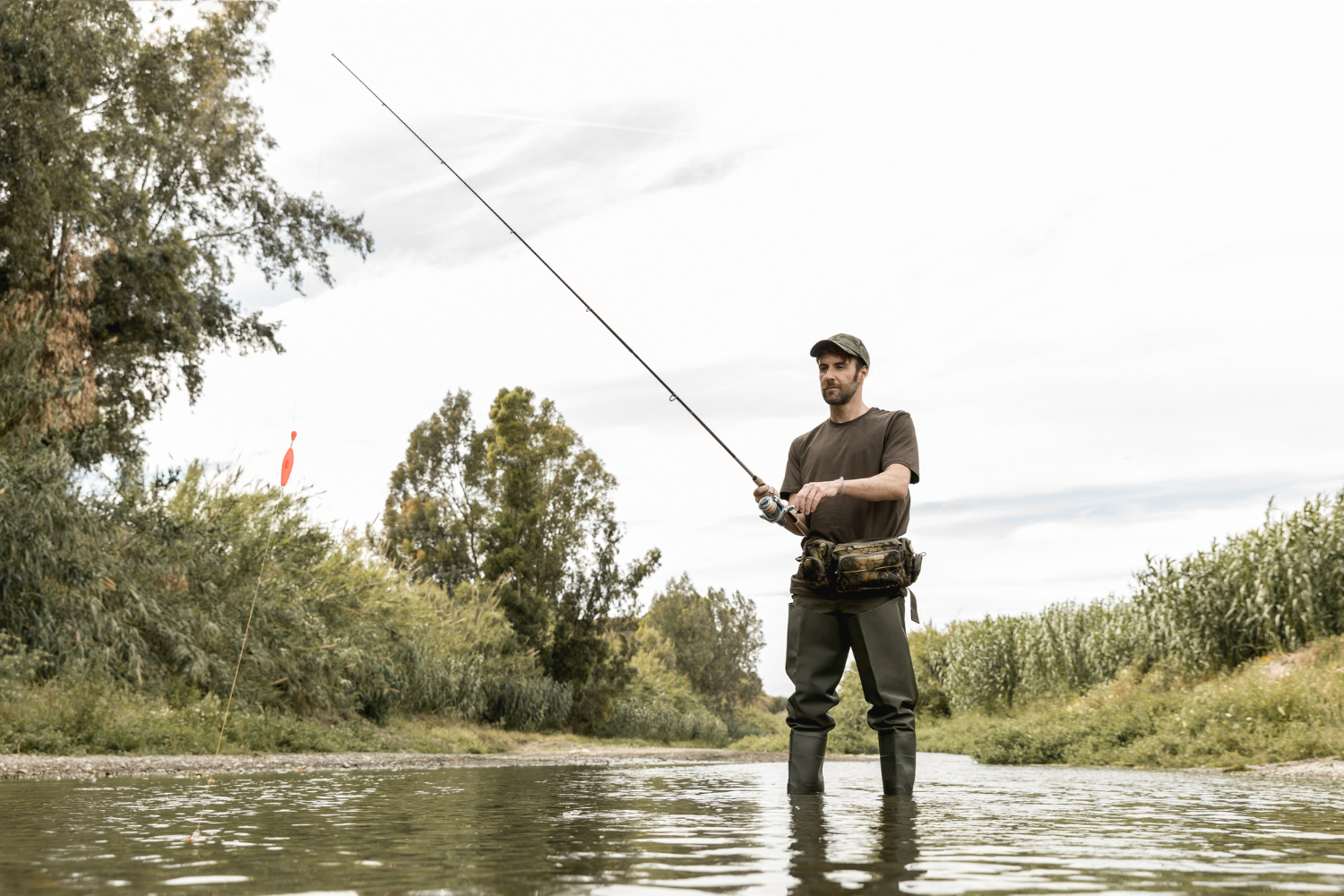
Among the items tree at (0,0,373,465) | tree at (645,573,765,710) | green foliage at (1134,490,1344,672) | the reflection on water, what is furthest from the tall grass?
tree at (645,573,765,710)

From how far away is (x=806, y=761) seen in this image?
5527 millimetres

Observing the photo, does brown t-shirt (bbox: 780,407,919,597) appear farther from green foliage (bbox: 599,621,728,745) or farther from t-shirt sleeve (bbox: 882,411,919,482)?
green foliage (bbox: 599,621,728,745)

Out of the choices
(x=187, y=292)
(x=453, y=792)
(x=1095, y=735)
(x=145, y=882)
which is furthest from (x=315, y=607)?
(x=145, y=882)

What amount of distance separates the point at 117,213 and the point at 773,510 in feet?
62.2

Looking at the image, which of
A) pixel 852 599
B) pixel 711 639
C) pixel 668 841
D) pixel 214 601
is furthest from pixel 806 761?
pixel 711 639

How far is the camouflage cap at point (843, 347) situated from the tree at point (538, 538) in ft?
98.8

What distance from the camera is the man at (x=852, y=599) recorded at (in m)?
5.19

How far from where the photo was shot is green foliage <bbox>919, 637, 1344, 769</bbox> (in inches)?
421

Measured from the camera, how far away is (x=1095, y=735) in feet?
44.9

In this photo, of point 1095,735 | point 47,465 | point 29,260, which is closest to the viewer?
point 1095,735

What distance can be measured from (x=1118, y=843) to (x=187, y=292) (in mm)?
21375

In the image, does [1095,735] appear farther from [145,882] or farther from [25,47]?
[25,47]

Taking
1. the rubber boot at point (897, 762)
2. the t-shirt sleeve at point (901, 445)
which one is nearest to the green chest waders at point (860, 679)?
the rubber boot at point (897, 762)

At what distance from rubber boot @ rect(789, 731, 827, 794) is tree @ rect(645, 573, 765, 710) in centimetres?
5521
